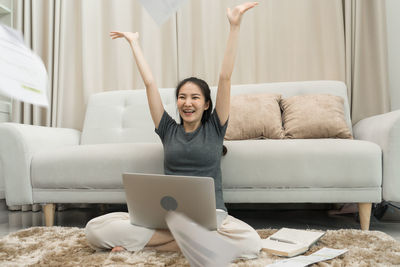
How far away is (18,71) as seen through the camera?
326 millimetres

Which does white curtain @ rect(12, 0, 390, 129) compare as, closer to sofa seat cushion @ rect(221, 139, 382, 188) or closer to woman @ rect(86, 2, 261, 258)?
sofa seat cushion @ rect(221, 139, 382, 188)

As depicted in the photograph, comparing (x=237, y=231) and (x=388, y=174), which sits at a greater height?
(x=388, y=174)

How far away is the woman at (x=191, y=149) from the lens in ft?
3.67

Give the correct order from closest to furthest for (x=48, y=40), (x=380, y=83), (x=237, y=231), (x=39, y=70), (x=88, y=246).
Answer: (x=39, y=70)
(x=237, y=231)
(x=88, y=246)
(x=380, y=83)
(x=48, y=40)

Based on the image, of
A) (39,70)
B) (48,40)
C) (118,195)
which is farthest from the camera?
(48,40)

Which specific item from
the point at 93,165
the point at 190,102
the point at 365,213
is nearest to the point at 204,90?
the point at 190,102

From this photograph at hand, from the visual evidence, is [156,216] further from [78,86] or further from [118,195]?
[78,86]

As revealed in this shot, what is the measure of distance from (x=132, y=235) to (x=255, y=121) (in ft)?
3.09

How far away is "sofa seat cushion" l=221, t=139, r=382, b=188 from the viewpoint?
1.38 m

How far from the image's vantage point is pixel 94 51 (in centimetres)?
247

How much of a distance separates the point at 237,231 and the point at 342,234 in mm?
489

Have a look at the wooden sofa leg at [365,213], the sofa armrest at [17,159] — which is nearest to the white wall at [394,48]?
the wooden sofa leg at [365,213]

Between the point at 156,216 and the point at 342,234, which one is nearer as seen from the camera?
the point at 156,216

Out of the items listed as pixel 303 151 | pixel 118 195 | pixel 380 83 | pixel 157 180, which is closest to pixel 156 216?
pixel 157 180
